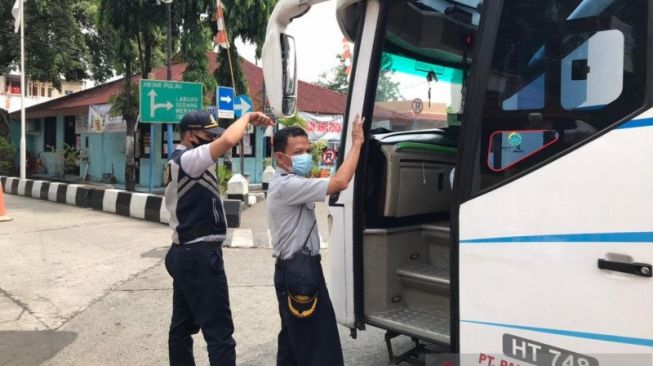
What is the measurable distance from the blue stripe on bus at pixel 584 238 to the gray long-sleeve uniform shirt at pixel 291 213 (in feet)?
3.33

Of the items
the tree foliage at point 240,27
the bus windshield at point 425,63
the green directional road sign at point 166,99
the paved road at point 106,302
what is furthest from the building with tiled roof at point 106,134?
the bus windshield at point 425,63

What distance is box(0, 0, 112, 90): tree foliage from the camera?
20531mm

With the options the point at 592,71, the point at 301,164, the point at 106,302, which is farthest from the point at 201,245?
the point at 106,302

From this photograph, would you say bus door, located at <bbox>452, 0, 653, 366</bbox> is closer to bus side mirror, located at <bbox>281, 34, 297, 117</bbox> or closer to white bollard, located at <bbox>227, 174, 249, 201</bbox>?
bus side mirror, located at <bbox>281, 34, 297, 117</bbox>

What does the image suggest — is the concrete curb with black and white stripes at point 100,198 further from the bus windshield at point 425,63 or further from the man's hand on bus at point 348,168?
the man's hand on bus at point 348,168

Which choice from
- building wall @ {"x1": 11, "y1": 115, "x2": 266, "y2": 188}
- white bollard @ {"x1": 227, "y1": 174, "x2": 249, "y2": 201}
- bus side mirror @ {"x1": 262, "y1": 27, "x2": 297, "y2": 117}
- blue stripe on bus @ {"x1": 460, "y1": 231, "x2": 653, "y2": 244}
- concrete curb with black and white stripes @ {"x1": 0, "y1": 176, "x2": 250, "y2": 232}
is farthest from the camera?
building wall @ {"x1": 11, "y1": 115, "x2": 266, "y2": 188}

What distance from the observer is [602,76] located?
6.84 ft

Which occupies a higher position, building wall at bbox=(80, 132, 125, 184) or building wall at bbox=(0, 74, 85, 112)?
building wall at bbox=(0, 74, 85, 112)

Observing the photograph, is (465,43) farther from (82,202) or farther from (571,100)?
(82,202)

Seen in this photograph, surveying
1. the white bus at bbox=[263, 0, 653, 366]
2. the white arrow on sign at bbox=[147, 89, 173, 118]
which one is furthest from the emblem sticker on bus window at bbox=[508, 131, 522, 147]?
the white arrow on sign at bbox=[147, 89, 173, 118]

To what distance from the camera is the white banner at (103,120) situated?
18406 mm

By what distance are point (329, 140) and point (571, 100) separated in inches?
720

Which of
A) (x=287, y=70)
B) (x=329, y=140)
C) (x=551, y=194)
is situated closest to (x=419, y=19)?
(x=287, y=70)

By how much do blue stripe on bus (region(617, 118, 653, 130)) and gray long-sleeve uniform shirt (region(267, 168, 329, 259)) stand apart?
1459 mm
